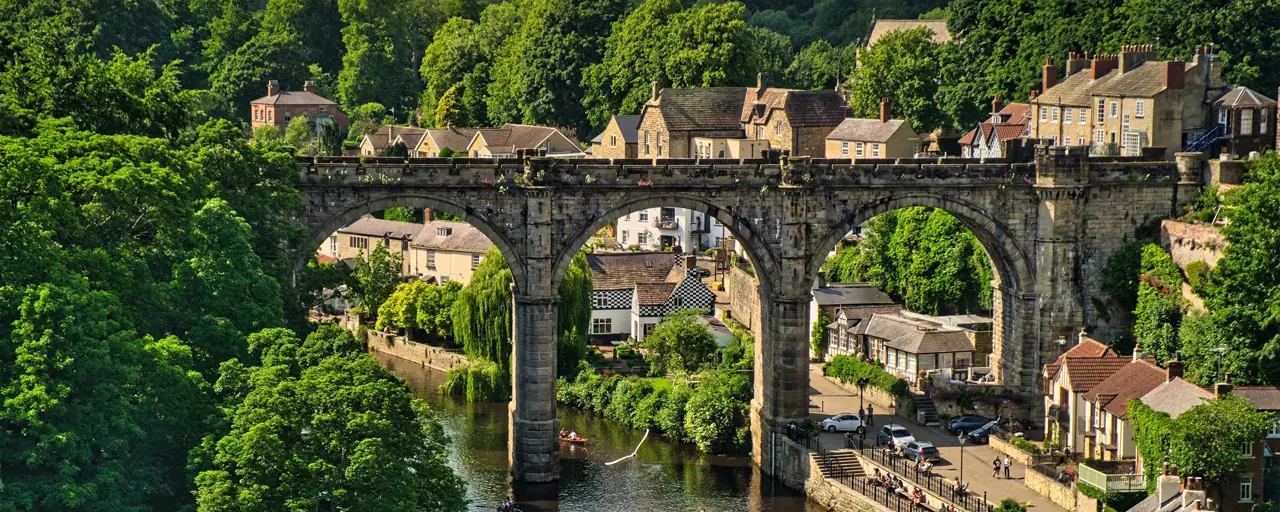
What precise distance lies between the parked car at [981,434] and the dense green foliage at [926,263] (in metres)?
13.9

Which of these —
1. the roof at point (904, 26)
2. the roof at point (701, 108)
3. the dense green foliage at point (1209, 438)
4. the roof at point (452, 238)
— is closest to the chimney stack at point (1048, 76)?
the roof at point (701, 108)

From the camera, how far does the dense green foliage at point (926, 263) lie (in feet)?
327

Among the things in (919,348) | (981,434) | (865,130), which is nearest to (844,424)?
(981,434)

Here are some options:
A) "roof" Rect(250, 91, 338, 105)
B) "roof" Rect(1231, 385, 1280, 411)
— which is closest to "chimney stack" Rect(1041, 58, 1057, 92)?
"roof" Rect(1231, 385, 1280, 411)

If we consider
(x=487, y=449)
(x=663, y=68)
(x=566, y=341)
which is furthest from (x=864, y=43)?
(x=487, y=449)

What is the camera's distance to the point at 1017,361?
290 feet

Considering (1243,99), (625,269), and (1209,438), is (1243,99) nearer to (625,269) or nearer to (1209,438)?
(1209,438)

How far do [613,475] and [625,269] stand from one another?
29.0 metres

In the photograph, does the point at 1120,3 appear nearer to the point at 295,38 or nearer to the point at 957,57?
the point at 957,57

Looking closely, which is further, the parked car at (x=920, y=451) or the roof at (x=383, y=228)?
the roof at (x=383, y=228)

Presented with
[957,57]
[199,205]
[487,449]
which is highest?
[957,57]

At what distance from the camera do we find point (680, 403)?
91.0 m

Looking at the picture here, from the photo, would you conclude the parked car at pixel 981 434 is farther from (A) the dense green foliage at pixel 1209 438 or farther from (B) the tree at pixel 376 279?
(B) the tree at pixel 376 279

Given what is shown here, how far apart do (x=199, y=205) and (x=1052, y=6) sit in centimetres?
5776
